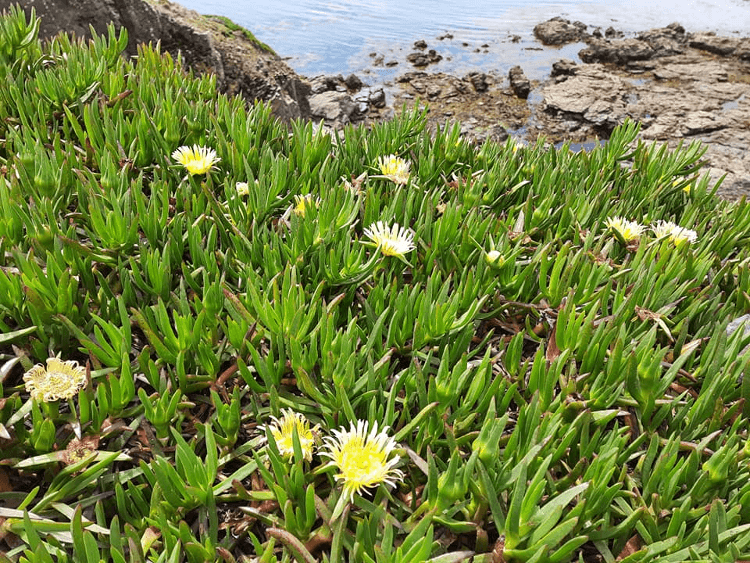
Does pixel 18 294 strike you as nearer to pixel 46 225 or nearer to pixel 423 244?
pixel 46 225

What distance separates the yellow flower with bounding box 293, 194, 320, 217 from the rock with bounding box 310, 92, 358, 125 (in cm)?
625

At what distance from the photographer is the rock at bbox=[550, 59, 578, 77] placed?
9852mm

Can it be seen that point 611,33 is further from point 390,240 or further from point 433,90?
point 390,240

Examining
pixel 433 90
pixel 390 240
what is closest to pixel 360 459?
pixel 390 240

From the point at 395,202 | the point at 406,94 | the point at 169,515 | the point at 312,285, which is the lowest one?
the point at 406,94

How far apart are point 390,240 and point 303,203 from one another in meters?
0.28

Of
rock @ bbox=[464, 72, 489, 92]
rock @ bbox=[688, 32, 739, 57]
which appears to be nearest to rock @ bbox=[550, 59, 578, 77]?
rock @ bbox=[464, 72, 489, 92]

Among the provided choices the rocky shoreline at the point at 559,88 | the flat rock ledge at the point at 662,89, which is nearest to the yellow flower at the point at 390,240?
the rocky shoreline at the point at 559,88

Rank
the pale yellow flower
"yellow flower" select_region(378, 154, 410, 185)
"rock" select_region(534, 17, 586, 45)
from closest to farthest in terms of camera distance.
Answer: the pale yellow flower < "yellow flower" select_region(378, 154, 410, 185) < "rock" select_region(534, 17, 586, 45)

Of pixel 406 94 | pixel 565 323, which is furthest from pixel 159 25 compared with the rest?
pixel 406 94

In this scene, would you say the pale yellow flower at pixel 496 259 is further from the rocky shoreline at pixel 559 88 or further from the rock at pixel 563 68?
the rock at pixel 563 68

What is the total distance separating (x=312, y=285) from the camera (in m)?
1.33

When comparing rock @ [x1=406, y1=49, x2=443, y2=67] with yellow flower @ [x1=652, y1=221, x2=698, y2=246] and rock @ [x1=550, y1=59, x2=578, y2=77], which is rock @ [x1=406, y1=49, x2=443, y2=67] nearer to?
rock @ [x1=550, y1=59, x2=578, y2=77]

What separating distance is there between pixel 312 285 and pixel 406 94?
29.5 feet
